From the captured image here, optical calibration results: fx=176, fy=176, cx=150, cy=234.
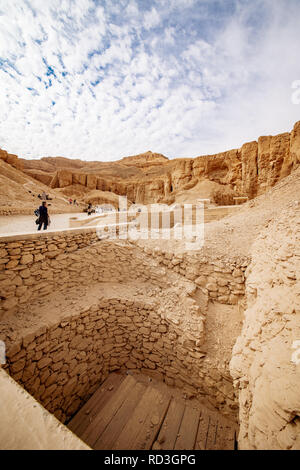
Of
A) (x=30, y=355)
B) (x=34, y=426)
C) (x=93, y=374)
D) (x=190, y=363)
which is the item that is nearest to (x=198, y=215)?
(x=190, y=363)

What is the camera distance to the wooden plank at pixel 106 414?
3.65 metres

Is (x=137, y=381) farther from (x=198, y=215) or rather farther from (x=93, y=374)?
(x=198, y=215)

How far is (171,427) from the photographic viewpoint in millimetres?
3748

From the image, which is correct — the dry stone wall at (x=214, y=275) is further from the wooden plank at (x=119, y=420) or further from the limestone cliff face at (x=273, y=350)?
the wooden plank at (x=119, y=420)

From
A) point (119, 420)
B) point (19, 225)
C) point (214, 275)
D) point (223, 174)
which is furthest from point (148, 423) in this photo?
point (223, 174)

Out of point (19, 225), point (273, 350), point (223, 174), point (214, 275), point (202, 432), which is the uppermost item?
point (223, 174)

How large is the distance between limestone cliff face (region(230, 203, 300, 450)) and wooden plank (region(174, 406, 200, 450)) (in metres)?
1.71

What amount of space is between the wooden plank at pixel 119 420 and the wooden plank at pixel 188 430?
1.08 m

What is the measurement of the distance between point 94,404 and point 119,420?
34.7 inches

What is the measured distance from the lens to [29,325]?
3764 millimetres

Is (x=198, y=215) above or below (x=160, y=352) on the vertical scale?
above

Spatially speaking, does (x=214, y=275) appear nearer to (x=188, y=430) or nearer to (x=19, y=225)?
(x=188, y=430)

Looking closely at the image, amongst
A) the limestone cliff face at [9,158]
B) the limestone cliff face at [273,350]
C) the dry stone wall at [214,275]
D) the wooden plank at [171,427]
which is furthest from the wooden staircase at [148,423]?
the limestone cliff face at [9,158]
